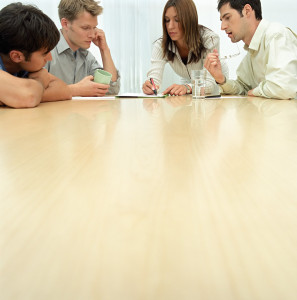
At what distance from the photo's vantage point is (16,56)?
3.58 feet

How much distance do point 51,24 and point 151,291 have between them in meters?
1.16

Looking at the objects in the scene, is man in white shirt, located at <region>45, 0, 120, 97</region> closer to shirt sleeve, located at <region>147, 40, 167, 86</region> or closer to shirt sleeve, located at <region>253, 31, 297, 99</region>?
shirt sleeve, located at <region>147, 40, 167, 86</region>

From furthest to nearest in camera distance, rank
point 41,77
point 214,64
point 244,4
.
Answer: point 244,4 → point 214,64 → point 41,77

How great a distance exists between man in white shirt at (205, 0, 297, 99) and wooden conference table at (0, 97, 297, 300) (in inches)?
44.2

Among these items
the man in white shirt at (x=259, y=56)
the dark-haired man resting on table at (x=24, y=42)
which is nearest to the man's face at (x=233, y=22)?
the man in white shirt at (x=259, y=56)

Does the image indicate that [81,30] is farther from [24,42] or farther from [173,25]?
[24,42]

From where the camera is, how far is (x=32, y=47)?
3.52 feet

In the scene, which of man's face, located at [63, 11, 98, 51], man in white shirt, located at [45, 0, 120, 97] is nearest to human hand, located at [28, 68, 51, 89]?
man in white shirt, located at [45, 0, 120, 97]

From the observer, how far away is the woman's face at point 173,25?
1.90m

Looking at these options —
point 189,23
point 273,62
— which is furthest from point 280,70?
point 189,23

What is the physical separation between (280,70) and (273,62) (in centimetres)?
6

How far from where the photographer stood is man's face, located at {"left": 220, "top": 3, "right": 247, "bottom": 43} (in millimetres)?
1749

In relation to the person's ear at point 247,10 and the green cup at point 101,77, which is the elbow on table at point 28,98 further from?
the person's ear at point 247,10

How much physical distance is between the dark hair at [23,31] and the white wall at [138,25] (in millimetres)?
2112
